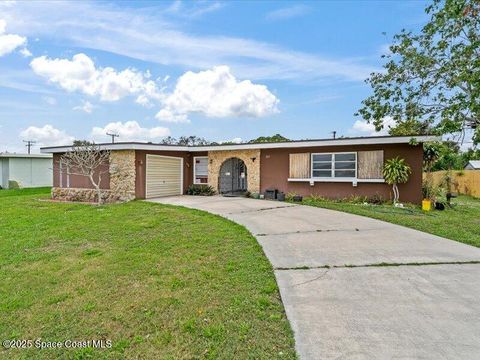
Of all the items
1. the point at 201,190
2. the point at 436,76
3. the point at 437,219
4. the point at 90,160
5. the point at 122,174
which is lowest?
the point at 437,219

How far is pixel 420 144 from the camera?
455 inches

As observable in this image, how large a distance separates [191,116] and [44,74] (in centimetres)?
1253

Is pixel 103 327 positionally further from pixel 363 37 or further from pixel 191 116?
pixel 191 116

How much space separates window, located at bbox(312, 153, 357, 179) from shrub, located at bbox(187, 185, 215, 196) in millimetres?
5401

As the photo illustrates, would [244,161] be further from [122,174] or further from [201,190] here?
[122,174]

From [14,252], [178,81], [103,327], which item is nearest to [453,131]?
[103,327]

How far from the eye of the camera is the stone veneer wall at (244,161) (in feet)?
48.9

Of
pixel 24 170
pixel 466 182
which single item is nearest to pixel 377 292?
pixel 466 182

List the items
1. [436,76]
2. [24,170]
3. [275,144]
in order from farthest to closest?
[24,170] → [275,144] → [436,76]

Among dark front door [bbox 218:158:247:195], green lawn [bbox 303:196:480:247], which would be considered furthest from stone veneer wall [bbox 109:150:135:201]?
green lawn [bbox 303:196:480:247]

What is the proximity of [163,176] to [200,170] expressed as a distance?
224 cm

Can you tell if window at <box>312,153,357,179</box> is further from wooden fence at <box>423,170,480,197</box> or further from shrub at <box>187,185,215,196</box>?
wooden fence at <box>423,170,480,197</box>

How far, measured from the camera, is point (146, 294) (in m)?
3.78

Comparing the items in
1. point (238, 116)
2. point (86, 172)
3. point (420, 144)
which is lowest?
point (86, 172)
